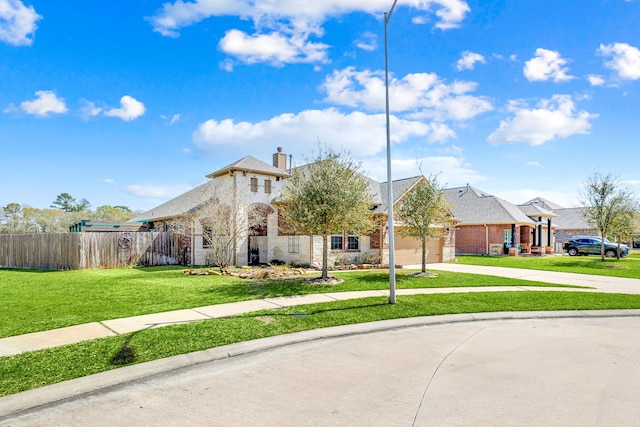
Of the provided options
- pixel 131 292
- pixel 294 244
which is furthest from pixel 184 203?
pixel 131 292

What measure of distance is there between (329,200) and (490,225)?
76.4 ft

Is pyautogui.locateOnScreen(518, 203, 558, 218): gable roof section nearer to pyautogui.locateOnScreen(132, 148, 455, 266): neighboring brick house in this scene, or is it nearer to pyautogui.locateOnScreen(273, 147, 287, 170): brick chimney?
pyautogui.locateOnScreen(132, 148, 455, 266): neighboring brick house

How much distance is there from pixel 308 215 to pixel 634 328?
9186 mm

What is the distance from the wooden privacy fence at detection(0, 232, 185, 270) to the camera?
757 inches

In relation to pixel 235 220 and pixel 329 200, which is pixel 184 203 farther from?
pixel 329 200

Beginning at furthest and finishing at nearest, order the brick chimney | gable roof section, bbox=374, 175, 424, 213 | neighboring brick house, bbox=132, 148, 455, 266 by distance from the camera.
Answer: the brick chimney → gable roof section, bbox=374, 175, 424, 213 → neighboring brick house, bbox=132, 148, 455, 266

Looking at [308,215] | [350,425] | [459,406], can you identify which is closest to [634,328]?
[459,406]

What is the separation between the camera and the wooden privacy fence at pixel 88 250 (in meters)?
19.2

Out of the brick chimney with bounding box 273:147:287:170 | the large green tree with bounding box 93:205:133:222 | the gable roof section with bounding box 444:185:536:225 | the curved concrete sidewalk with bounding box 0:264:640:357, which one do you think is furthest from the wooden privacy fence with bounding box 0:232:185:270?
the large green tree with bounding box 93:205:133:222

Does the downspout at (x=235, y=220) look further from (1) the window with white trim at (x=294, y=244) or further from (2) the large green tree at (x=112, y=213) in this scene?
(2) the large green tree at (x=112, y=213)

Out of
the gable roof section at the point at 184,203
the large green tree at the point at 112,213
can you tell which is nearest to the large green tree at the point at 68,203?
the large green tree at the point at 112,213

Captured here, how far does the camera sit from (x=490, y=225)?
32.2 m

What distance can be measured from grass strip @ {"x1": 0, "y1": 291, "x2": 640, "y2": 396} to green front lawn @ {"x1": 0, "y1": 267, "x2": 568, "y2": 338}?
6.27ft

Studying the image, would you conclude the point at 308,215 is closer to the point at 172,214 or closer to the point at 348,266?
the point at 348,266
